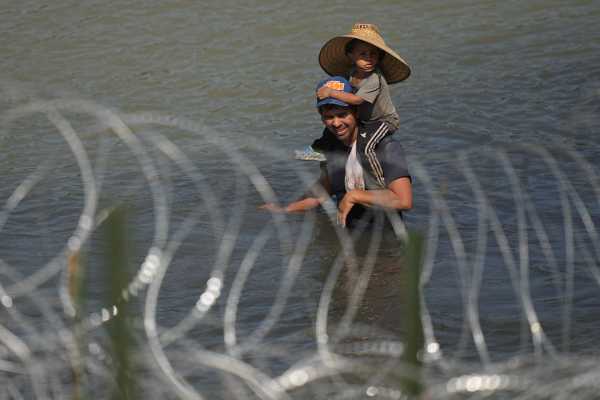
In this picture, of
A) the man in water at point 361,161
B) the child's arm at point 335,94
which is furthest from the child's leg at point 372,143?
the child's arm at point 335,94

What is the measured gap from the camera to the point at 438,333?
5059 mm

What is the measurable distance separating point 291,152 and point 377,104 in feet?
6.98

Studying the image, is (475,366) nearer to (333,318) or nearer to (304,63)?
(333,318)

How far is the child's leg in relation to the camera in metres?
6.00

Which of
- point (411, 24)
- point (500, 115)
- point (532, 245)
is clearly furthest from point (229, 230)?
point (411, 24)

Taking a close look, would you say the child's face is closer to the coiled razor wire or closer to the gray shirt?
the gray shirt

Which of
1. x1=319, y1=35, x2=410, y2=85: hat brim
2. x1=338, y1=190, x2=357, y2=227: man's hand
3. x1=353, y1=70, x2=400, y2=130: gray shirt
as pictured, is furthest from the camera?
x1=319, y1=35, x2=410, y2=85: hat brim

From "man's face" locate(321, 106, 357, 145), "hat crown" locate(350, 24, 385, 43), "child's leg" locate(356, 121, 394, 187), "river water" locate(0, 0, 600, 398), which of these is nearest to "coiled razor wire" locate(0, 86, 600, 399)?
"river water" locate(0, 0, 600, 398)

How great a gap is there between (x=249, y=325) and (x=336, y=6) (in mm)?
8797

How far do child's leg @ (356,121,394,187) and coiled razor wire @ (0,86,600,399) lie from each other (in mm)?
348

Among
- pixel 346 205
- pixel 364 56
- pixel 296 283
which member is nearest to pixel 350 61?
pixel 364 56

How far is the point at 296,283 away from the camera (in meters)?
5.92

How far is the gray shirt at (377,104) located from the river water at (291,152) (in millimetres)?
391

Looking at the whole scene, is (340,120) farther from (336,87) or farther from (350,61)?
(350,61)
